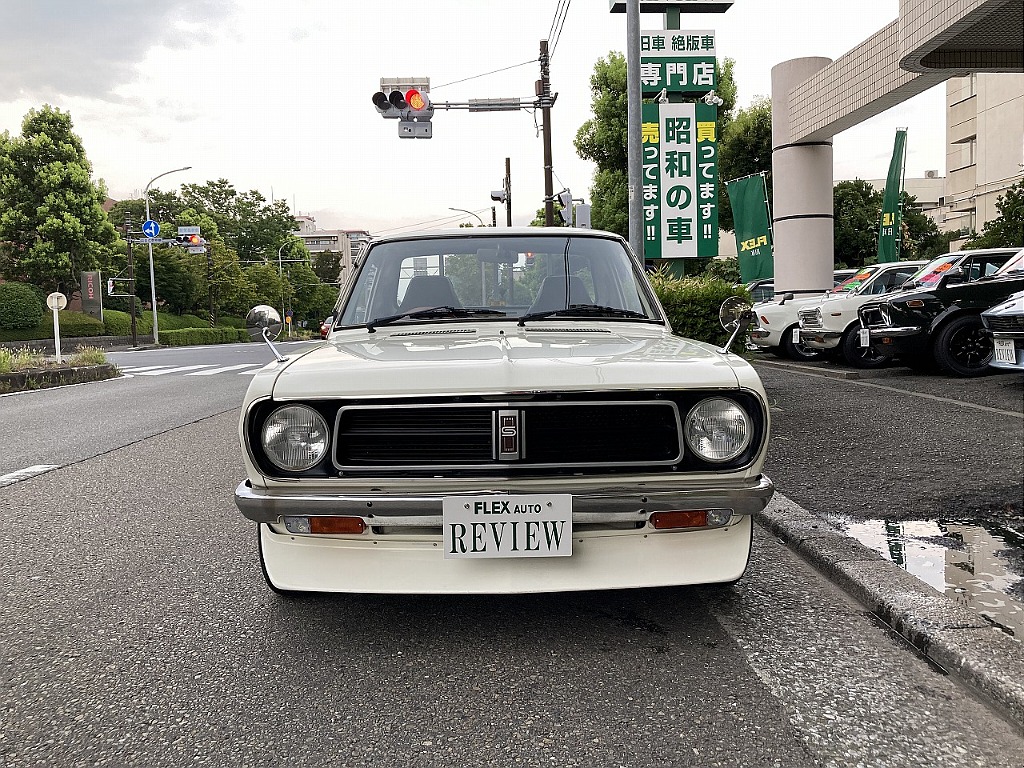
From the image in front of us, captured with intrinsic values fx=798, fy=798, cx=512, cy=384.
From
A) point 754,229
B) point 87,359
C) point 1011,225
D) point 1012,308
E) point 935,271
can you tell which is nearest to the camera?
point 1012,308

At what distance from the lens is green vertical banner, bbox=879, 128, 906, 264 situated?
2122 centimetres

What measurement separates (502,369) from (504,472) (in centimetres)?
34

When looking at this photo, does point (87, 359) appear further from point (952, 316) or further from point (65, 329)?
point (65, 329)

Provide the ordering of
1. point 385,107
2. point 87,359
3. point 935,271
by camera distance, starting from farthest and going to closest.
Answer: point 87,359
point 385,107
point 935,271

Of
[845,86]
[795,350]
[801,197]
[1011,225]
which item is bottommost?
[795,350]

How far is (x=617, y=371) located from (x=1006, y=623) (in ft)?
5.26

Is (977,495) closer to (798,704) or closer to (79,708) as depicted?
(798,704)

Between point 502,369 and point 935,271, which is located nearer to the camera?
point 502,369

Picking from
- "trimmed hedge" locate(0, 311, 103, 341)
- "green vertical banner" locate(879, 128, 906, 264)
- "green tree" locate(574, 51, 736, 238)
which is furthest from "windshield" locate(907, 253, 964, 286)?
"trimmed hedge" locate(0, 311, 103, 341)

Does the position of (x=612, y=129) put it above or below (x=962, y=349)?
above

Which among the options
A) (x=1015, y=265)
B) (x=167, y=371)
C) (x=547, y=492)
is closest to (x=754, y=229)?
(x=1015, y=265)

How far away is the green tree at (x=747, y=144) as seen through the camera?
3409cm

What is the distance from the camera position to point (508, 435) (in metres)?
2.59

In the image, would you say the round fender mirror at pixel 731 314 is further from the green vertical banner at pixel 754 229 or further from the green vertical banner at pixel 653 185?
the green vertical banner at pixel 754 229
